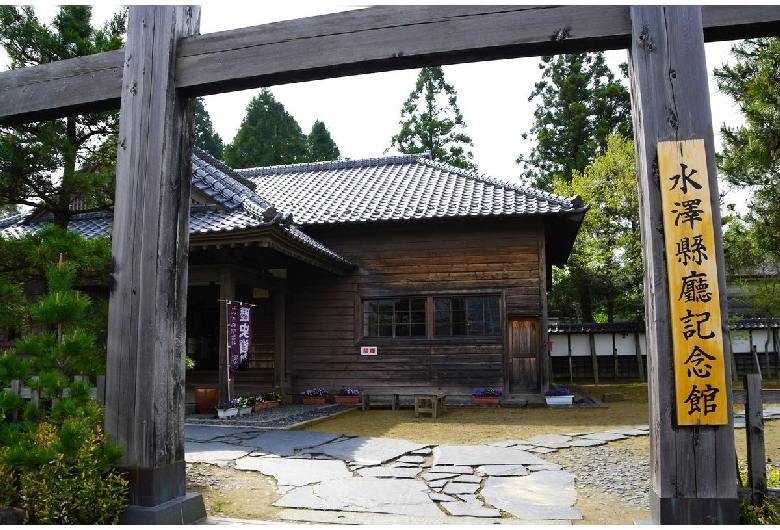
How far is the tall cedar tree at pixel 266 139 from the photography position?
3488 cm

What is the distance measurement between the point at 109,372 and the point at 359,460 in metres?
3.47

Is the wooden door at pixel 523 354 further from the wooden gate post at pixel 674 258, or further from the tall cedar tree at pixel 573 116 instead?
the tall cedar tree at pixel 573 116

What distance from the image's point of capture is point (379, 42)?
4156 millimetres

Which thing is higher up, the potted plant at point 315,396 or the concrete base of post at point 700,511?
the concrete base of post at point 700,511

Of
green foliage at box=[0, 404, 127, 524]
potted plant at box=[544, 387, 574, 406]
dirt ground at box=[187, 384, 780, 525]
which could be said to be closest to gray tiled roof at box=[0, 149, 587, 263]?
dirt ground at box=[187, 384, 780, 525]

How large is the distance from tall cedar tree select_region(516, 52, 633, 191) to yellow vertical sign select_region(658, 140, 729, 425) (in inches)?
1031

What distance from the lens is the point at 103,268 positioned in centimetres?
501

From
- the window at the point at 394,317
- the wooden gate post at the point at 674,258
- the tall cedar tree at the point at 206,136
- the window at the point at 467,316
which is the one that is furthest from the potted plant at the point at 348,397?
the tall cedar tree at the point at 206,136

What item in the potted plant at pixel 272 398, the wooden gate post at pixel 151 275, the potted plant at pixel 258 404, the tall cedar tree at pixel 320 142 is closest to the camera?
the wooden gate post at pixel 151 275

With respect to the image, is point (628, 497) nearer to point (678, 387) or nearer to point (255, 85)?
point (678, 387)

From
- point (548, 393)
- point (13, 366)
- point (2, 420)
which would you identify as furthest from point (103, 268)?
point (548, 393)

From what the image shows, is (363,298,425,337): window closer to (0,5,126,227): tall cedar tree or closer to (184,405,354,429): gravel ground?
(184,405,354,429): gravel ground

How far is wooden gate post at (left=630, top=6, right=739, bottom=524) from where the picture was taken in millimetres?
3477

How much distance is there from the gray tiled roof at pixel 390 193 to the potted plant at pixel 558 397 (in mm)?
3960
